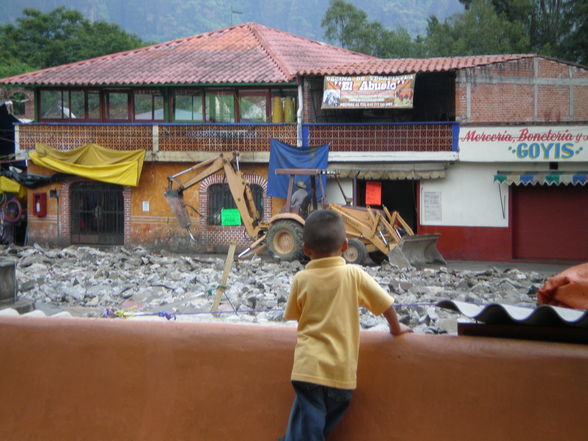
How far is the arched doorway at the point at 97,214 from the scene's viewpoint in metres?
25.7

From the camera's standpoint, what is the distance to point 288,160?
73.0ft

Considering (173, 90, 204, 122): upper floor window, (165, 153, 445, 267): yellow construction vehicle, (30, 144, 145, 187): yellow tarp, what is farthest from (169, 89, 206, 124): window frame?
(165, 153, 445, 267): yellow construction vehicle

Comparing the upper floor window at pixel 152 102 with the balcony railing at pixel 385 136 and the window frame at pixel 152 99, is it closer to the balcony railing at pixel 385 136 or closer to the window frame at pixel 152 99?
the window frame at pixel 152 99

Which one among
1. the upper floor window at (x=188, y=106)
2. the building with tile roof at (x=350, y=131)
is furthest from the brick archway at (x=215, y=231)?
the upper floor window at (x=188, y=106)

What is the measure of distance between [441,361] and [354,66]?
69.7ft

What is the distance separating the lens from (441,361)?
11.8 feet

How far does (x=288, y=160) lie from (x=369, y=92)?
3616mm

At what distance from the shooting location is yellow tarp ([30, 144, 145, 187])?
24.4m

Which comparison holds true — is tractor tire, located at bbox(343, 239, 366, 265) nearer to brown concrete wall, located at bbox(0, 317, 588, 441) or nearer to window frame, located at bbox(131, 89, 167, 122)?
window frame, located at bbox(131, 89, 167, 122)

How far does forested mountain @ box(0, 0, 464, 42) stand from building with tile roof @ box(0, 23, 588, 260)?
94520 mm

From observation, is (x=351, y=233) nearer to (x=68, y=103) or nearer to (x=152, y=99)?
(x=152, y=99)

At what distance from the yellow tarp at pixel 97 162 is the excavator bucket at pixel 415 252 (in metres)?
10.9

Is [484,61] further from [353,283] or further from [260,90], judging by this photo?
[353,283]

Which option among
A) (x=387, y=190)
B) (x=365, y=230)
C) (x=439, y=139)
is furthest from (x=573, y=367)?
(x=387, y=190)
